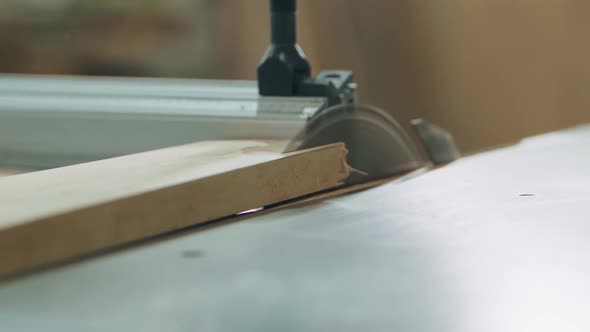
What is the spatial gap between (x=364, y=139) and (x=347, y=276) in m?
0.51

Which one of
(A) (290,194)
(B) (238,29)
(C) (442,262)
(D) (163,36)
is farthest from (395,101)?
(C) (442,262)

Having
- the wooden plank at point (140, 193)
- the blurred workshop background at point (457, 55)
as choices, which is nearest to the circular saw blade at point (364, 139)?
the wooden plank at point (140, 193)

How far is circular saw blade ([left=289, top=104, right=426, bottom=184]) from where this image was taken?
1.03 metres

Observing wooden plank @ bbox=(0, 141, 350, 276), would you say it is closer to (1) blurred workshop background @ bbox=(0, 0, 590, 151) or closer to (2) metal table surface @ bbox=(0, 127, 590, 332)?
(2) metal table surface @ bbox=(0, 127, 590, 332)

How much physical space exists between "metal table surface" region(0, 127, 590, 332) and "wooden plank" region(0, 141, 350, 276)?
0.03 meters

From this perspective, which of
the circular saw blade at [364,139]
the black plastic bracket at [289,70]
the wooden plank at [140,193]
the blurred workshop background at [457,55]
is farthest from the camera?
the blurred workshop background at [457,55]

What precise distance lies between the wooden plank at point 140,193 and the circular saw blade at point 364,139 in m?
0.05

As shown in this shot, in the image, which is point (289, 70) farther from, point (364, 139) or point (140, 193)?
point (140, 193)

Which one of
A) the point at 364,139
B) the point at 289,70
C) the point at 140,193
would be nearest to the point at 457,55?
the point at 289,70

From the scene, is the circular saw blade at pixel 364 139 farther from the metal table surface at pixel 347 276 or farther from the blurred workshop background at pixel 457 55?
the blurred workshop background at pixel 457 55

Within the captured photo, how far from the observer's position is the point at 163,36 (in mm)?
3111

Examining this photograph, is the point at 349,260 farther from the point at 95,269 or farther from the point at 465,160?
the point at 465,160

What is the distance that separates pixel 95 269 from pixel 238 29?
228cm

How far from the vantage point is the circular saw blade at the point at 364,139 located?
1.03 meters
